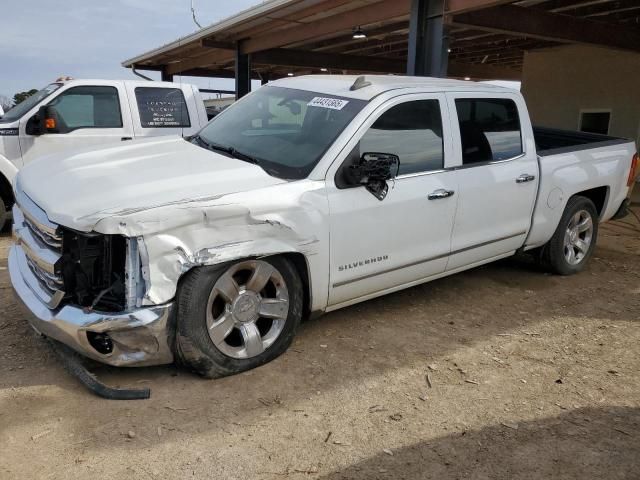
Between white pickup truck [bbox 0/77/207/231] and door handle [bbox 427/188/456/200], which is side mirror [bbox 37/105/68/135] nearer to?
white pickup truck [bbox 0/77/207/231]

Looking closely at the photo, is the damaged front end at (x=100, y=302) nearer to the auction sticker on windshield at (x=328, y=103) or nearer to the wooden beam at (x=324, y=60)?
the auction sticker on windshield at (x=328, y=103)

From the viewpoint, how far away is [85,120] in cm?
716

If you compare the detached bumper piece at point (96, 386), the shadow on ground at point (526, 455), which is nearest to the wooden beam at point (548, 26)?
the shadow on ground at point (526, 455)

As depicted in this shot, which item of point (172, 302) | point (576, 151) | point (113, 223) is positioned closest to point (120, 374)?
point (172, 302)

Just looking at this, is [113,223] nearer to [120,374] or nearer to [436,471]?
[120,374]

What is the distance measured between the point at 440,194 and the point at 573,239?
2342 mm

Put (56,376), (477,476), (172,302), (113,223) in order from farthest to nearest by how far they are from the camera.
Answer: (56,376) < (172,302) < (113,223) < (477,476)

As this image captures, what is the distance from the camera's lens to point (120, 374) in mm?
3369

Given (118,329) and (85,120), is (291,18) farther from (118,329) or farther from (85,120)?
(118,329)

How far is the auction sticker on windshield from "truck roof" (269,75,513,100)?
3.1 inches

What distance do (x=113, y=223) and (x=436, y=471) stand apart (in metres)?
2.02

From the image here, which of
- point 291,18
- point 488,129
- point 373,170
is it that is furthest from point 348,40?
point 373,170

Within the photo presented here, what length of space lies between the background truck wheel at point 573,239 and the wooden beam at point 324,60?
1114 centimetres

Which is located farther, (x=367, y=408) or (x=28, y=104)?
(x=28, y=104)
